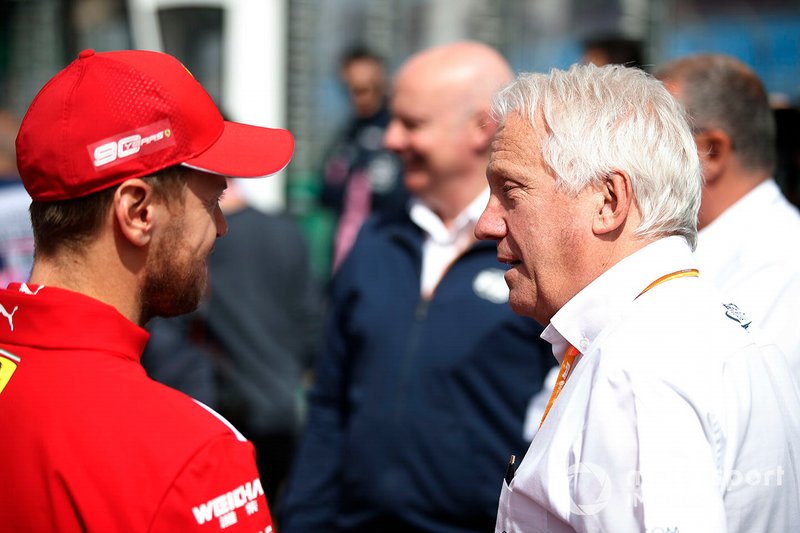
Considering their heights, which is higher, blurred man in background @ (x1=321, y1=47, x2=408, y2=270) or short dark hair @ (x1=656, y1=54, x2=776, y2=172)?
short dark hair @ (x1=656, y1=54, x2=776, y2=172)

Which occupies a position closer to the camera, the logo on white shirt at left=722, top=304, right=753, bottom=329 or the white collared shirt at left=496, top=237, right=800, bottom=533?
the white collared shirt at left=496, top=237, right=800, bottom=533

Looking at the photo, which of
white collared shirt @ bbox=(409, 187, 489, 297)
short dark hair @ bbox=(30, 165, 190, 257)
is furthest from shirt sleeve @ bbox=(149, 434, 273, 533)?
white collared shirt @ bbox=(409, 187, 489, 297)

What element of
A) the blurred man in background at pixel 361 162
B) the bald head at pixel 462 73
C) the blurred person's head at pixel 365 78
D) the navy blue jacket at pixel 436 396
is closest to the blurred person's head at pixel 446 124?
the bald head at pixel 462 73

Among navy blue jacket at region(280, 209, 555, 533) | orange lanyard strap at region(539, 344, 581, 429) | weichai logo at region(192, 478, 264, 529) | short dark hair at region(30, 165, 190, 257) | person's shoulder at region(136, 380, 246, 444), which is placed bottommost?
navy blue jacket at region(280, 209, 555, 533)

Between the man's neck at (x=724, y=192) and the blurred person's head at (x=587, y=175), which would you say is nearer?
the blurred person's head at (x=587, y=175)

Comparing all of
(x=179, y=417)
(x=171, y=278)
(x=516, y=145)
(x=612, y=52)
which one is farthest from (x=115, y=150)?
(x=612, y=52)

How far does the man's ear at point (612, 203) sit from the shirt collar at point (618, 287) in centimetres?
7

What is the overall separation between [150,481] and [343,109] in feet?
23.3

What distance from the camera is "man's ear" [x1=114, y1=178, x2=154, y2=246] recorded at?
1698 mm

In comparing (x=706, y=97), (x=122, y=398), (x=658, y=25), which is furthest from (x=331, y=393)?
(x=658, y=25)

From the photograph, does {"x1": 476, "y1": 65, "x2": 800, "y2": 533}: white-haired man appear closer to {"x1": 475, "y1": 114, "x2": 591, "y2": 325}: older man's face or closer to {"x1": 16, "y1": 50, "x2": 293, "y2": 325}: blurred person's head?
{"x1": 475, "y1": 114, "x2": 591, "y2": 325}: older man's face

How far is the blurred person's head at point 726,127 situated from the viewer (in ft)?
A: 8.91

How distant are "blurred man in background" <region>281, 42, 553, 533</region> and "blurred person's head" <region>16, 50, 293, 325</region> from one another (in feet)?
3.95

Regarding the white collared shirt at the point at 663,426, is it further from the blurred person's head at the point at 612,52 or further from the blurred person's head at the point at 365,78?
the blurred person's head at the point at 365,78
